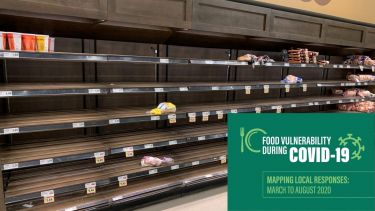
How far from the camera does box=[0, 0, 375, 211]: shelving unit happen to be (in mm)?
2096

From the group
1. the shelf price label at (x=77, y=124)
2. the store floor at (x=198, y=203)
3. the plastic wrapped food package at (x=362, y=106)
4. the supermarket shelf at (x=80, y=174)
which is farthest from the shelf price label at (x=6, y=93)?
the plastic wrapped food package at (x=362, y=106)

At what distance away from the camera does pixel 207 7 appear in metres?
2.71

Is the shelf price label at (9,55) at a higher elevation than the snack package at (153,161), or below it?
higher

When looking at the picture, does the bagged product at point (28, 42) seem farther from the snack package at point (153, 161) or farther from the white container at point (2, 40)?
the snack package at point (153, 161)

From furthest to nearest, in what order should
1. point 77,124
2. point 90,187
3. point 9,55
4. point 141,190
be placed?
point 141,190 → point 90,187 → point 77,124 → point 9,55

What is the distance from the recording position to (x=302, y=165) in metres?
1.42

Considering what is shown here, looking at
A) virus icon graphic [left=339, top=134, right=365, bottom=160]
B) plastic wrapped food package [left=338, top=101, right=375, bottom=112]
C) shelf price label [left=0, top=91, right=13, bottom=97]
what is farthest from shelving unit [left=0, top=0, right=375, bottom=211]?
plastic wrapped food package [left=338, top=101, right=375, bottom=112]

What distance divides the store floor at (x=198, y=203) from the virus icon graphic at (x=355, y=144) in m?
1.53

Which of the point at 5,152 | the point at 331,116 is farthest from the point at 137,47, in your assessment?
the point at 331,116

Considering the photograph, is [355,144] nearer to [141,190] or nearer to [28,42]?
[141,190]

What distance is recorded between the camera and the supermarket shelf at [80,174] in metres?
2.06

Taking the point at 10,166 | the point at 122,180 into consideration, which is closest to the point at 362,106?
the point at 122,180

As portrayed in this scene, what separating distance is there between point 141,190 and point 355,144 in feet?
6.00

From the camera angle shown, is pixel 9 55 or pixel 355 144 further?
pixel 9 55
